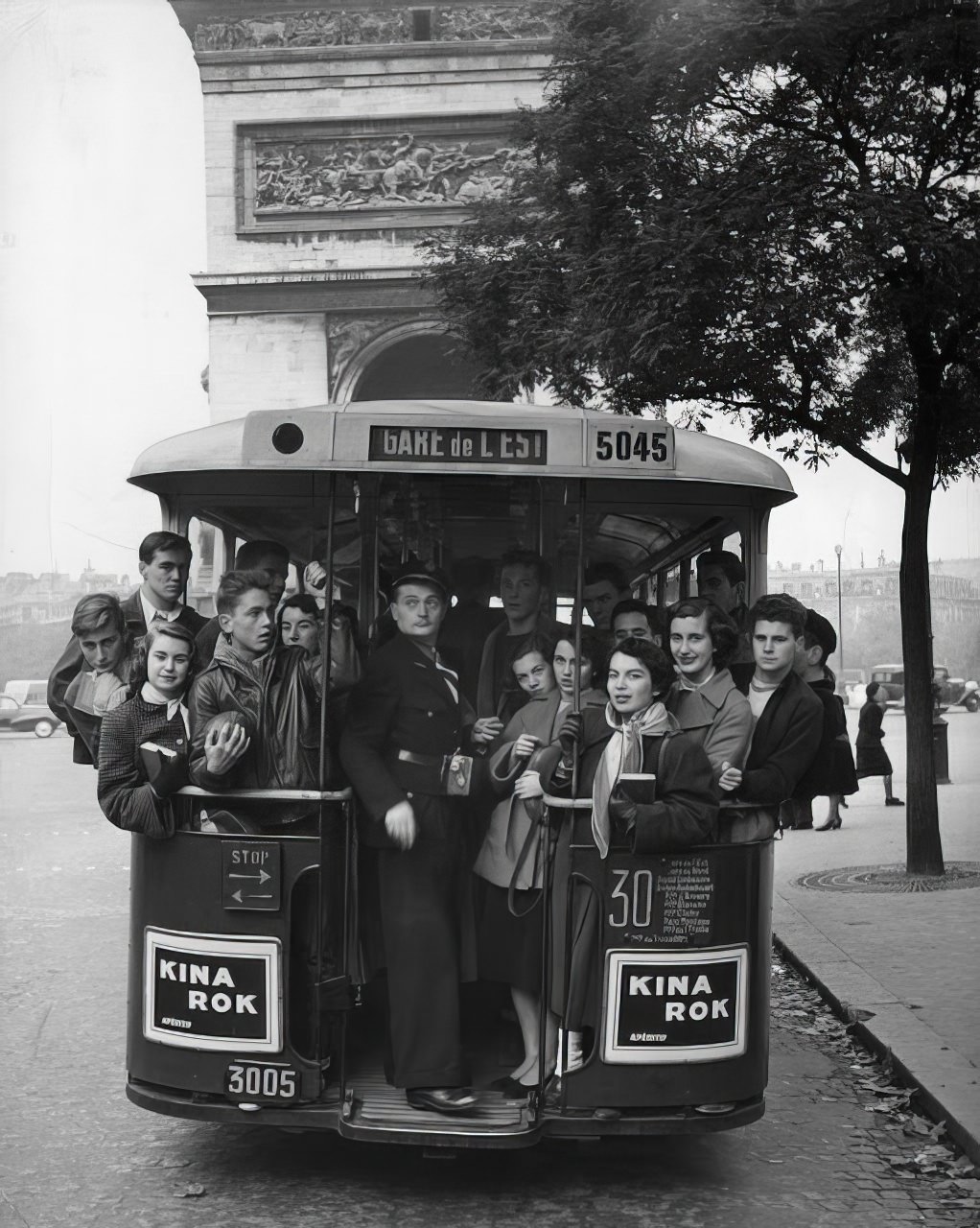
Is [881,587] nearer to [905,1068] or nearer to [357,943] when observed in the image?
[905,1068]

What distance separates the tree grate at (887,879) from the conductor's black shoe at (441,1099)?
7.23 meters

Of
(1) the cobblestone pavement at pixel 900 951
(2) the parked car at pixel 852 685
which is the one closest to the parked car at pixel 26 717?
(2) the parked car at pixel 852 685

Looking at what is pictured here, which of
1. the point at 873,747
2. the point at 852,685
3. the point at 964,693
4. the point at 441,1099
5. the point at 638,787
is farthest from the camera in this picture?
the point at 852,685

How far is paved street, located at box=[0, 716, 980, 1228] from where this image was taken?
5.11 metres

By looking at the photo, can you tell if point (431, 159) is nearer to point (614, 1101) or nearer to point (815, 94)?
point (815, 94)

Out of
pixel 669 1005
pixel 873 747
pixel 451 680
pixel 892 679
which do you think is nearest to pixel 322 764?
pixel 451 680

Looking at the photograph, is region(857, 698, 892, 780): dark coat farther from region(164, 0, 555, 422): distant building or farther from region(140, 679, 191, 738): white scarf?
region(140, 679, 191, 738): white scarf

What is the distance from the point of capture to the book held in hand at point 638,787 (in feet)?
16.4

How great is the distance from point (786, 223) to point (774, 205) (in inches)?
6.6

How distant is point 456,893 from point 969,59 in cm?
750

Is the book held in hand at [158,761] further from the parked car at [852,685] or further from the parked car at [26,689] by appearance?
the parked car at [852,685]

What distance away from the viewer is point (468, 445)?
504 centimetres

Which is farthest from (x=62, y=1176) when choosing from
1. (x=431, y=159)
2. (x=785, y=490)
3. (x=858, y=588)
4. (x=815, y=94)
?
(x=858, y=588)

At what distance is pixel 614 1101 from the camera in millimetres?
5090
